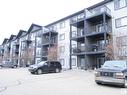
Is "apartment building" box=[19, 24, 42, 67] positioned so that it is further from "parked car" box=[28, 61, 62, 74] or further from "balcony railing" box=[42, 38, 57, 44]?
"parked car" box=[28, 61, 62, 74]

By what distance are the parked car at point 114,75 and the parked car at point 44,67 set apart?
10914mm

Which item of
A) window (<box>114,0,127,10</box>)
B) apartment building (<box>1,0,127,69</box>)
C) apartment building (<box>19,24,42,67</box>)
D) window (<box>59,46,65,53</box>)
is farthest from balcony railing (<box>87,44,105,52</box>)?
apartment building (<box>19,24,42,67</box>)

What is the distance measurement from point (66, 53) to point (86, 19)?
9815mm

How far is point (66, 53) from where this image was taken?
33062 millimetres

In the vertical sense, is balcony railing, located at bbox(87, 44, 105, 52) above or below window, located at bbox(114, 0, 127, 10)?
below

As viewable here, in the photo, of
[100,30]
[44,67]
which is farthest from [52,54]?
[44,67]

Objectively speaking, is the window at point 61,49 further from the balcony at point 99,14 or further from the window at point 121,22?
the window at point 121,22

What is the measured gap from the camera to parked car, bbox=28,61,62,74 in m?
20.0

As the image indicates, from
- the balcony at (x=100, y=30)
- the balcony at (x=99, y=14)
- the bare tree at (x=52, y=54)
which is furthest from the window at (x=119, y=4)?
the bare tree at (x=52, y=54)

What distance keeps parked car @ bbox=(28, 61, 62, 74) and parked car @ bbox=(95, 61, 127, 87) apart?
10.9 metres

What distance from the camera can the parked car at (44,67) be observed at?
20000 mm

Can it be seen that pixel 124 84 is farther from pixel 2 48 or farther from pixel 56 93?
pixel 2 48

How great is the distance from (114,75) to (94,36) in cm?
1664

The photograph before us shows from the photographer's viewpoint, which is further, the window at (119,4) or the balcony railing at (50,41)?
the balcony railing at (50,41)
